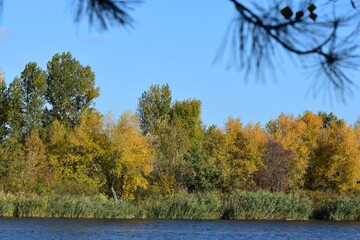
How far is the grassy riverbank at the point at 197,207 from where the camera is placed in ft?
123

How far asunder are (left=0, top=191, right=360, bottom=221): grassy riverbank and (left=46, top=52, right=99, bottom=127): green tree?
26.2m

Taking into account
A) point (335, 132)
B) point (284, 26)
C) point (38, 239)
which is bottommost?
point (38, 239)

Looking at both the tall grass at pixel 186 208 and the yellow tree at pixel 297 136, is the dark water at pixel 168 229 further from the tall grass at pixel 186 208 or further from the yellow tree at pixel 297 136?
the yellow tree at pixel 297 136

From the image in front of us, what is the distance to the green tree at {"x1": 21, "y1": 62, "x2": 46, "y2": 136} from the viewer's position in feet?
193

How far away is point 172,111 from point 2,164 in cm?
3279

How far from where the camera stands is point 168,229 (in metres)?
32.0

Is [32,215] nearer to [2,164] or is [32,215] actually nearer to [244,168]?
[2,164]

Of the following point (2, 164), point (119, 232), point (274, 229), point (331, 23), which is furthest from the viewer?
point (2, 164)

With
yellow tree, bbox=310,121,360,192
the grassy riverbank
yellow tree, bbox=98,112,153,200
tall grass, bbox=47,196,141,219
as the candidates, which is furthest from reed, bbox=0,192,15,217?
yellow tree, bbox=310,121,360,192

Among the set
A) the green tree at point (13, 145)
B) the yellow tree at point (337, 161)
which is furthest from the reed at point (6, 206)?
the yellow tree at point (337, 161)

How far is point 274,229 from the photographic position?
33.7m

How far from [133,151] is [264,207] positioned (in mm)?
13135

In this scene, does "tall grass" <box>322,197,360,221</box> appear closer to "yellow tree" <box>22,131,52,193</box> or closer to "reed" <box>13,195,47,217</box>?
"reed" <box>13,195,47,217</box>

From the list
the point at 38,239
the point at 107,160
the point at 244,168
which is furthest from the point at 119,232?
the point at 244,168
